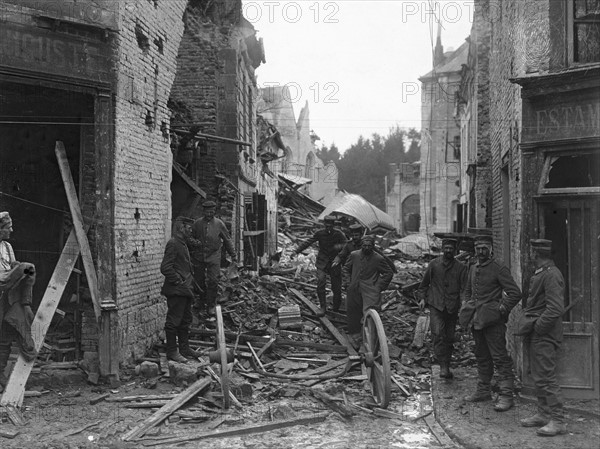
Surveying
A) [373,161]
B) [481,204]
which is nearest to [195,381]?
[481,204]

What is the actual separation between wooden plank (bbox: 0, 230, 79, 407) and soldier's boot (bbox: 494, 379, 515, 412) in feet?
18.3

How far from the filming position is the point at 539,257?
661cm

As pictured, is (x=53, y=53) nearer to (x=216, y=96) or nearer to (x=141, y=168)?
(x=141, y=168)

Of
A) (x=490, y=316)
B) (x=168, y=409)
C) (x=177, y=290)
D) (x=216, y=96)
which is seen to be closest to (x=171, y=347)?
(x=177, y=290)

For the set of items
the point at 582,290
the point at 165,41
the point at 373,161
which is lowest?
the point at 582,290

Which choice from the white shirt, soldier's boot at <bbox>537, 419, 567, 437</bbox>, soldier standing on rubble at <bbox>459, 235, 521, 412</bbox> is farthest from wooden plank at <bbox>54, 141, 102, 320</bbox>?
soldier's boot at <bbox>537, 419, 567, 437</bbox>

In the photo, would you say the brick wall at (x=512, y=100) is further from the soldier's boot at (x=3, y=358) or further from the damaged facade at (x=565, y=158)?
the soldier's boot at (x=3, y=358)

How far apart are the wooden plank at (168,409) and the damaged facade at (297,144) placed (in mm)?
37591

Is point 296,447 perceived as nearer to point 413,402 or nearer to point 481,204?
point 413,402

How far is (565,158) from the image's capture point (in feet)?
25.2

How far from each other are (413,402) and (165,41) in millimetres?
7068

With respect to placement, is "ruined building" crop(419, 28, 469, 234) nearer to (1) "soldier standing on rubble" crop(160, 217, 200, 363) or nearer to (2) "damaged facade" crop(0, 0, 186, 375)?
(2) "damaged facade" crop(0, 0, 186, 375)

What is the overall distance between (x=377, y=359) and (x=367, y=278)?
244 cm

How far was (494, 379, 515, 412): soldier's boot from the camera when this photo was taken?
681cm
